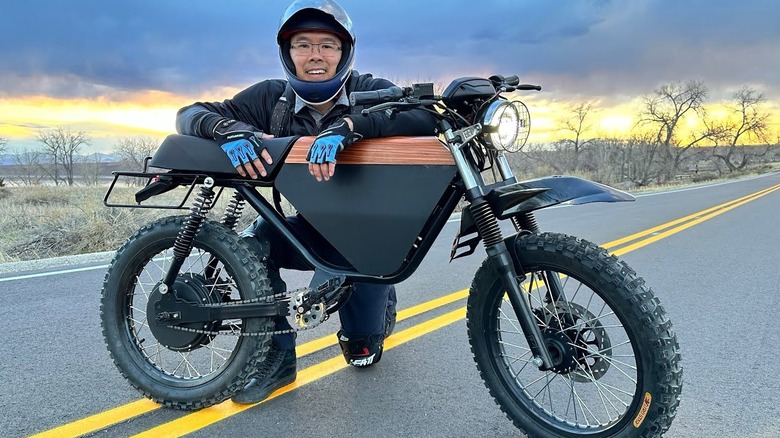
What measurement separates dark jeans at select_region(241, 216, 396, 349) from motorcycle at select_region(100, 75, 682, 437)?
114mm

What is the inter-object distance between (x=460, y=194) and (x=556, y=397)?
1206 mm

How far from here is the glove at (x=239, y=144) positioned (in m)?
2.39

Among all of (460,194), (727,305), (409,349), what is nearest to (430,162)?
(460,194)

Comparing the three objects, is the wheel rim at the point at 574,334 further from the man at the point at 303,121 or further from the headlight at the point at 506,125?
the man at the point at 303,121

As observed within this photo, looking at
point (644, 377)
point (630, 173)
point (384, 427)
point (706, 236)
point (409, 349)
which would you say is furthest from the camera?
point (630, 173)

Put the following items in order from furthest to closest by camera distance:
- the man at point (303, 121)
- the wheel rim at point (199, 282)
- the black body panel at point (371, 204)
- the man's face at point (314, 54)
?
the man's face at point (314, 54), the wheel rim at point (199, 282), the man at point (303, 121), the black body panel at point (371, 204)

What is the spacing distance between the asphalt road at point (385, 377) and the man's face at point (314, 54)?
1.64 meters

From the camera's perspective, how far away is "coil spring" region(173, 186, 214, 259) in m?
2.54

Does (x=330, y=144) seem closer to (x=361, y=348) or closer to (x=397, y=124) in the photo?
(x=397, y=124)

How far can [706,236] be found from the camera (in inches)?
312

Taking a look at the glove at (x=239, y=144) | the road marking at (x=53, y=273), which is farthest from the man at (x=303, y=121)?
the road marking at (x=53, y=273)

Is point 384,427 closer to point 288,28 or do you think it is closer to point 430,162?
point 430,162

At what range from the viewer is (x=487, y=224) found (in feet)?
6.97

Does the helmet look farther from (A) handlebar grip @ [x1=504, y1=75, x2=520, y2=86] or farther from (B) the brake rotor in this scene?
(B) the brake rotor
